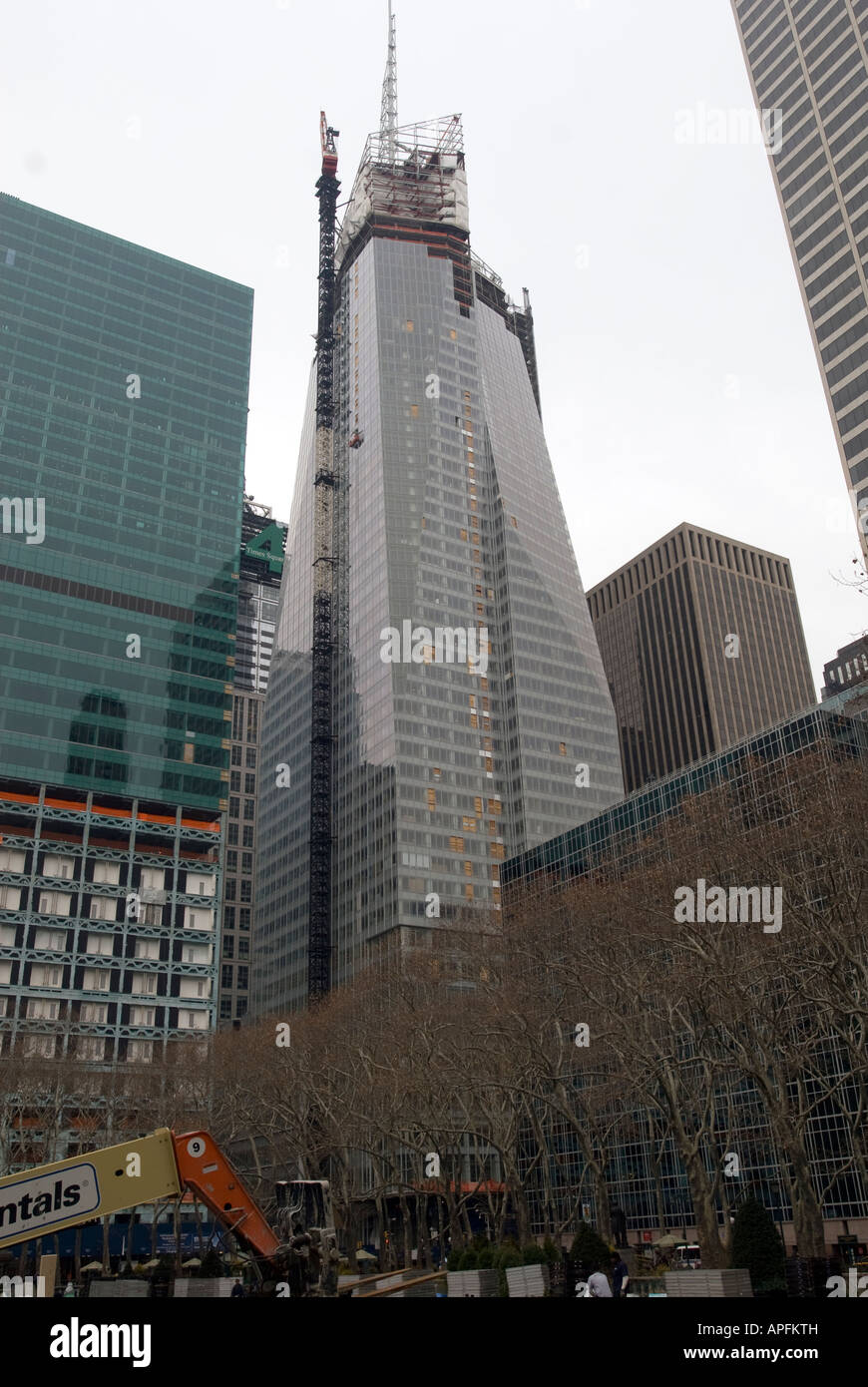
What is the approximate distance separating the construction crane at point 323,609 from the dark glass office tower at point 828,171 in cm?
8325

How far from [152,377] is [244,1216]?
131 m

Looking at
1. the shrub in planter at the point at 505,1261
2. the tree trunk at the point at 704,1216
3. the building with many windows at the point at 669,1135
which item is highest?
the building with many windows at the point at 669,1135

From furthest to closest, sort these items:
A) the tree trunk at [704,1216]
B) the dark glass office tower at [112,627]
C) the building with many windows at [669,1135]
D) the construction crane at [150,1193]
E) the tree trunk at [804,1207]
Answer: the dark glass office tower at [112,627] < the building with many windows at [669,1135] < the tree trunk at [704,1216] < the tree trunk at [804,1207] < the construction crane at [150,1193]

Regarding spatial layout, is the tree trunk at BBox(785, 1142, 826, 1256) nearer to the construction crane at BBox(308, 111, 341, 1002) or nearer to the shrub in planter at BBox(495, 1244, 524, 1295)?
the shrub in planter at BBox(495, 1244, 524, 1295)

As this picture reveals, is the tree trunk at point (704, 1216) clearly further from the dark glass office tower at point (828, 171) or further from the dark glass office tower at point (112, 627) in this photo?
the dark glass office tower at point (112, 627)

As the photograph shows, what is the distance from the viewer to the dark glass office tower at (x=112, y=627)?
114 m

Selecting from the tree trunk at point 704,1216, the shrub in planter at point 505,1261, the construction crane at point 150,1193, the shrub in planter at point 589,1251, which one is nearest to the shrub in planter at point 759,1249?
the shrub in planter at point 589,1251

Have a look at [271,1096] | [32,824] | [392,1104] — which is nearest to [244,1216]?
[392,1104]

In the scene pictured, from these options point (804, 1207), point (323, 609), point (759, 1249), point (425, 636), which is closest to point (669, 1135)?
point (804, 1207)

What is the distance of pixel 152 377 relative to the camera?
14512cm

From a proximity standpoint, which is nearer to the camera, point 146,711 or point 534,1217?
point 534,1217

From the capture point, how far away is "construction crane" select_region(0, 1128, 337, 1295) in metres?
23.9

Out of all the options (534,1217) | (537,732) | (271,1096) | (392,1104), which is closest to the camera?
(392,1104)

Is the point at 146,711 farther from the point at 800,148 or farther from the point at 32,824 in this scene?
the point at 800,148
